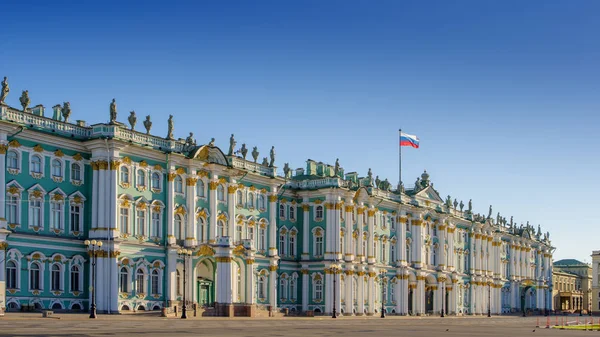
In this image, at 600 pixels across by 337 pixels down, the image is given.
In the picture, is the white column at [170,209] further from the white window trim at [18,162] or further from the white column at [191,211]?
the white window trim at [18,162]

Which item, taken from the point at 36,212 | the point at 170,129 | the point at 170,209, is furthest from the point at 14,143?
the point at 170,209

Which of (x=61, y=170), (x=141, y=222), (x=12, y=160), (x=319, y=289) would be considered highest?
(x=12, y=160)

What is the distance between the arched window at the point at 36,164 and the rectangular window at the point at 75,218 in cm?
414

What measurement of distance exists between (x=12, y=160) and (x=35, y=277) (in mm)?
8501

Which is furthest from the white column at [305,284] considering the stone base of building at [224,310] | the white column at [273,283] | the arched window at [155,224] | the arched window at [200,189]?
the arched window at [155,224]

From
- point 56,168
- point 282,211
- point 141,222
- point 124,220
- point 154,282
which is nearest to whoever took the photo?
point 56,168

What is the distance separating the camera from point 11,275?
62.0m

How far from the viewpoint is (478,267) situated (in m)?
129

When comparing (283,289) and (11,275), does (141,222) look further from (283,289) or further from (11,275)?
(283,289)

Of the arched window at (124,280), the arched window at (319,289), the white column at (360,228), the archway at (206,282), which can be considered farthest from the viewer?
the white column at (360,228)

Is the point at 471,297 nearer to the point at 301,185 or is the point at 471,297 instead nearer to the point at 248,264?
the point at 301,185

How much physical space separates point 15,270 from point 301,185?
38810 mm

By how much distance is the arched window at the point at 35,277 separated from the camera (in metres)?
63.2

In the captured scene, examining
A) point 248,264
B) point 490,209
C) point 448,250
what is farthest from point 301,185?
point 490,209
